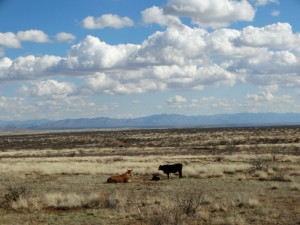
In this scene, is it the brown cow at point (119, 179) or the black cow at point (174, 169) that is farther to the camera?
the black cow at point (174, 169)

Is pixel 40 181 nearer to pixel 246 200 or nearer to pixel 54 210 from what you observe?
pixel 54 210

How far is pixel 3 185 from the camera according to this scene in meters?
23.0

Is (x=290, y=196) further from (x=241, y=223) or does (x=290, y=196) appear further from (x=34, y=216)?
(x=34, y=216)

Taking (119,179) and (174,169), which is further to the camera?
(174,169)

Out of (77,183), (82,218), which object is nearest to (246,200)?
(82,218)

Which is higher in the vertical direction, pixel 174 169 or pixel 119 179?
pixel 174 169

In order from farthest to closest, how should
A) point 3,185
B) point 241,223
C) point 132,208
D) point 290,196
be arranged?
point 3,185 < point 290,196 < point 132,208 < point 241,223

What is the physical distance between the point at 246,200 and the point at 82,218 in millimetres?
5805

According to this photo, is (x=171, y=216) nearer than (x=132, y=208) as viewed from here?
Yes

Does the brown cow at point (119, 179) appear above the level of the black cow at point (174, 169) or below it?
below

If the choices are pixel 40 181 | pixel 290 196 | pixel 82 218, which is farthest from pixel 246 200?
pixel 40 181

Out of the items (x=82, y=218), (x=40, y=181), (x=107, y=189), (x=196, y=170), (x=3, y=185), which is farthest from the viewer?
(x=196, y=170)

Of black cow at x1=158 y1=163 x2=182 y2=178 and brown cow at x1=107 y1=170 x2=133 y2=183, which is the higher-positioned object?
black cow at x1=158 y1=163 x2=182 y2=178

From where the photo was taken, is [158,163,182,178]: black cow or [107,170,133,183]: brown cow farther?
[158,163,182,178]: black cow
